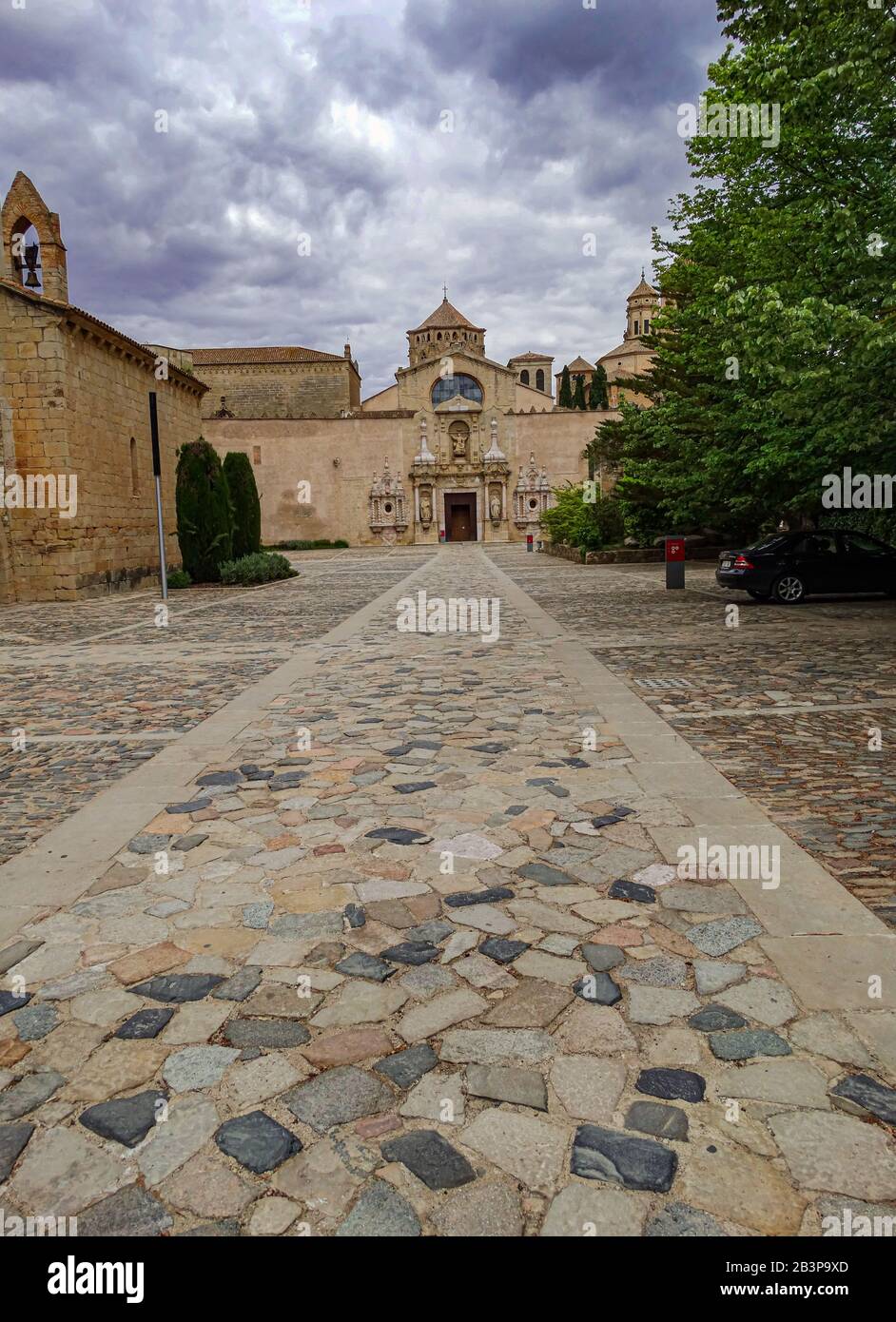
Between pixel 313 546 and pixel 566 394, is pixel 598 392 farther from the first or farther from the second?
pixel 313 546

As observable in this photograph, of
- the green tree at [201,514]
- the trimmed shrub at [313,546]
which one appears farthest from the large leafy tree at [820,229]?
the trimmed shrub at [313,546]

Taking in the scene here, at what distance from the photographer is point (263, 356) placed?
2662 inches

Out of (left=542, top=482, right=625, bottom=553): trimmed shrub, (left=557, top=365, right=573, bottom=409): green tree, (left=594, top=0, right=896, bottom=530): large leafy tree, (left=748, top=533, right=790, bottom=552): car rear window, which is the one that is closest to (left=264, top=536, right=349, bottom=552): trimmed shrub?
(left=542, top=482, right=625, bottom=553): trimmed shrub

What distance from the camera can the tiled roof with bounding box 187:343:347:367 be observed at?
67188 mm

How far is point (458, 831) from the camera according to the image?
445 cm

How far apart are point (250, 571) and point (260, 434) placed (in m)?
34.4

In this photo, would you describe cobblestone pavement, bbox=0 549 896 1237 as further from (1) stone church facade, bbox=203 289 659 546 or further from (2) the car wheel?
(1) stone church facade, bbox=203 289 659 546

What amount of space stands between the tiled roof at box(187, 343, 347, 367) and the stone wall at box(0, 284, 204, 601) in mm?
45958

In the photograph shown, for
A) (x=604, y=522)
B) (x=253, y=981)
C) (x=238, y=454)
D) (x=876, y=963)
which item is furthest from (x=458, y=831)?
(x=604, y=522)

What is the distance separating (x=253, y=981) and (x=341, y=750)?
310 centimetres

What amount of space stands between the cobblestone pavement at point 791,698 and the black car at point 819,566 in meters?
0.33

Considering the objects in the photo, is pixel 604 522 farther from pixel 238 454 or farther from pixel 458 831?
pixel 458 831

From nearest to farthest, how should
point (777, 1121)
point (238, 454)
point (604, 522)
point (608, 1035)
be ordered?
point (777, 1121), point (608, 1035), point (238, 454), point (604, 522)

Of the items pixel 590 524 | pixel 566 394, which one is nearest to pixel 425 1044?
pixel 590 524
